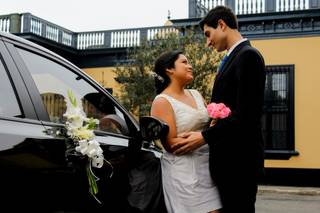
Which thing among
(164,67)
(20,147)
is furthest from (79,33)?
(20,147)

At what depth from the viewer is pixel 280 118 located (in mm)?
16109

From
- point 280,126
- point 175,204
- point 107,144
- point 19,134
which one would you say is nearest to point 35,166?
point 19,134

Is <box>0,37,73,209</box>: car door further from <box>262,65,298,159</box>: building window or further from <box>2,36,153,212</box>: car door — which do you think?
<box>262,65,298,159</box>: building window

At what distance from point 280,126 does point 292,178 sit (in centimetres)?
165

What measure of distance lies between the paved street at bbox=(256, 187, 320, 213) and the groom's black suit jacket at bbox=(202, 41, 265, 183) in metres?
7.52

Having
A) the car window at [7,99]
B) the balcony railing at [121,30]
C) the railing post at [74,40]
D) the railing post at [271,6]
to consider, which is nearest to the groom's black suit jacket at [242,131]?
the car window at [7,99]

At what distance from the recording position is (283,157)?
16.0 m

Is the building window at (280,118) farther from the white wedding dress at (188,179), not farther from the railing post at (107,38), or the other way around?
the white wedding dress at (188,179)

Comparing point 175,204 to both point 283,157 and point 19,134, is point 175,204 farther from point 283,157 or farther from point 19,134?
point 283,157

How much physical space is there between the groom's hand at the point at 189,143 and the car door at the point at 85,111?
0.93ft

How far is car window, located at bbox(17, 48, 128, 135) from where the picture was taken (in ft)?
8.84

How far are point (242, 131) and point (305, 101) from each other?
13.7 metres

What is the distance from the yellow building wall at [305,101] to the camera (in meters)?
16.0

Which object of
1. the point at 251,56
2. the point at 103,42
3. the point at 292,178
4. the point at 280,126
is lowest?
the point at 292,178
